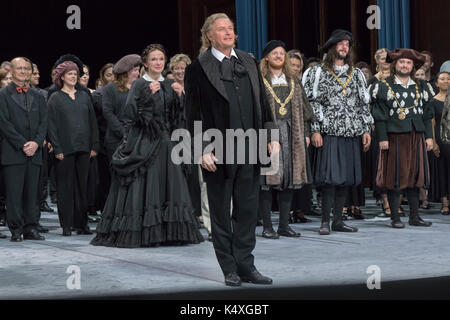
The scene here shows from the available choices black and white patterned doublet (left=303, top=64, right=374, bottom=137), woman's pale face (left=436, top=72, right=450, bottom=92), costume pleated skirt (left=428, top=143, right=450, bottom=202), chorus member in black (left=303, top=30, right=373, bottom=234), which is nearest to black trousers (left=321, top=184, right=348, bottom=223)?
chorus member in black (left=303, top=30, right=373, bottom=234)

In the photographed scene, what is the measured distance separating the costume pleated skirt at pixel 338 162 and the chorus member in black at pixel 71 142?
2100 millimetres

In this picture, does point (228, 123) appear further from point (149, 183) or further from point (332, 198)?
point (332, 198)

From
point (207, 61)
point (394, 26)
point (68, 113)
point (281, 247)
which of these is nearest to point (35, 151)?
point (68, 113)

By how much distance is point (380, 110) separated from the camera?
732 cm

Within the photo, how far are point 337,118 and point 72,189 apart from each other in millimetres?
2444

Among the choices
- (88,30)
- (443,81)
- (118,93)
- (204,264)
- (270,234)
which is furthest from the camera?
(88,30)

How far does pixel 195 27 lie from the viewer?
13.9 meters

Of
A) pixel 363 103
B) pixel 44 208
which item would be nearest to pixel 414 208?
pixel 363 103

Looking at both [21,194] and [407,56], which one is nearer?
[21,194]

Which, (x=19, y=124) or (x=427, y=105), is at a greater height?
(x=427, y=105)

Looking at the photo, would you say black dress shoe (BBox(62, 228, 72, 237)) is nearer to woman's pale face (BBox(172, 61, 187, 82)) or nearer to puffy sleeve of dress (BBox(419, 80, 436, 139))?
woman's pale face (BBox(172, 61, 187, 82))

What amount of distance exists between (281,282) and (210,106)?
108 centimetres

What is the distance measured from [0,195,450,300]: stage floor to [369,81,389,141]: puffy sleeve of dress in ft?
2.80
